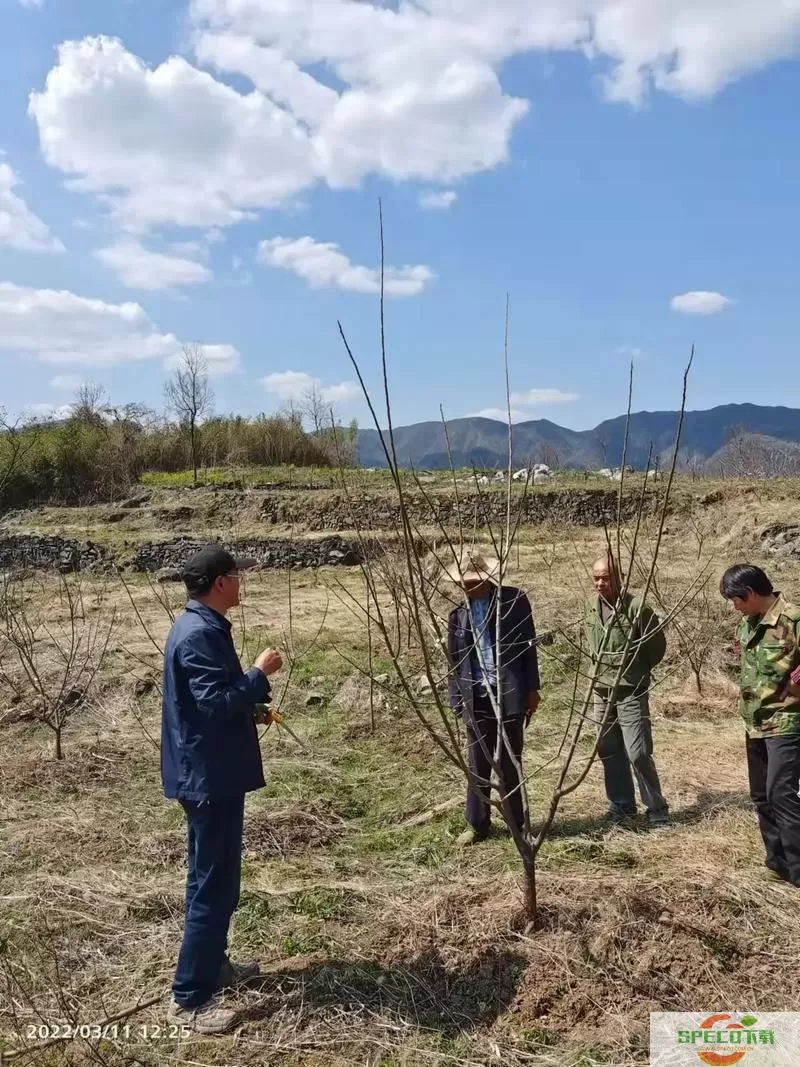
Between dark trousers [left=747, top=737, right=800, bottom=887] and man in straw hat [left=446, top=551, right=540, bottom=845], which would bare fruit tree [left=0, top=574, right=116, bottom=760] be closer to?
man in straw hat [left=446, top=551, right=540, bottom=845]

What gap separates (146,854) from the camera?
148 inches

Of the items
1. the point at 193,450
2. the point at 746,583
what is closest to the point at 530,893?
the point at 746,583

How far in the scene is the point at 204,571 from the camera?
2.50 meters

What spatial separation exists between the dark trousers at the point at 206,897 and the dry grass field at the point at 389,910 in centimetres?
17

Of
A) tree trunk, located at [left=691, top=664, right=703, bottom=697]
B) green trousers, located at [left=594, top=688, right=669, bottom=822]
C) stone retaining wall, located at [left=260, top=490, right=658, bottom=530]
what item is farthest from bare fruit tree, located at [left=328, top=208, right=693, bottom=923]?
stone retaining wall, located at [left=260, top=490, right=658, bottom=530]

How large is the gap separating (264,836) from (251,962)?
1289 millimetres

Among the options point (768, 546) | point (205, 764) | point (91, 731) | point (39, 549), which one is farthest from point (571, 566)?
point (39, 549)

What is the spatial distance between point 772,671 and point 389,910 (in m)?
1.86

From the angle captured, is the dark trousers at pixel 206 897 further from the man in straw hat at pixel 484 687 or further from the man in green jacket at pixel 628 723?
the man in green jacket at pixel 628 723

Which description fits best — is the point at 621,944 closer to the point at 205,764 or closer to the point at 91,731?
the point at 205,764

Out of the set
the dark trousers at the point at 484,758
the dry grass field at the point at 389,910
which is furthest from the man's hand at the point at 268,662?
the dark trousers at the point at 484,758

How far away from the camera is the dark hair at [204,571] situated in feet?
8.21

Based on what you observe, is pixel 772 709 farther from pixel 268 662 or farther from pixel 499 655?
pixel 268 662

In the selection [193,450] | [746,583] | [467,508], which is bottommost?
[746,583]
